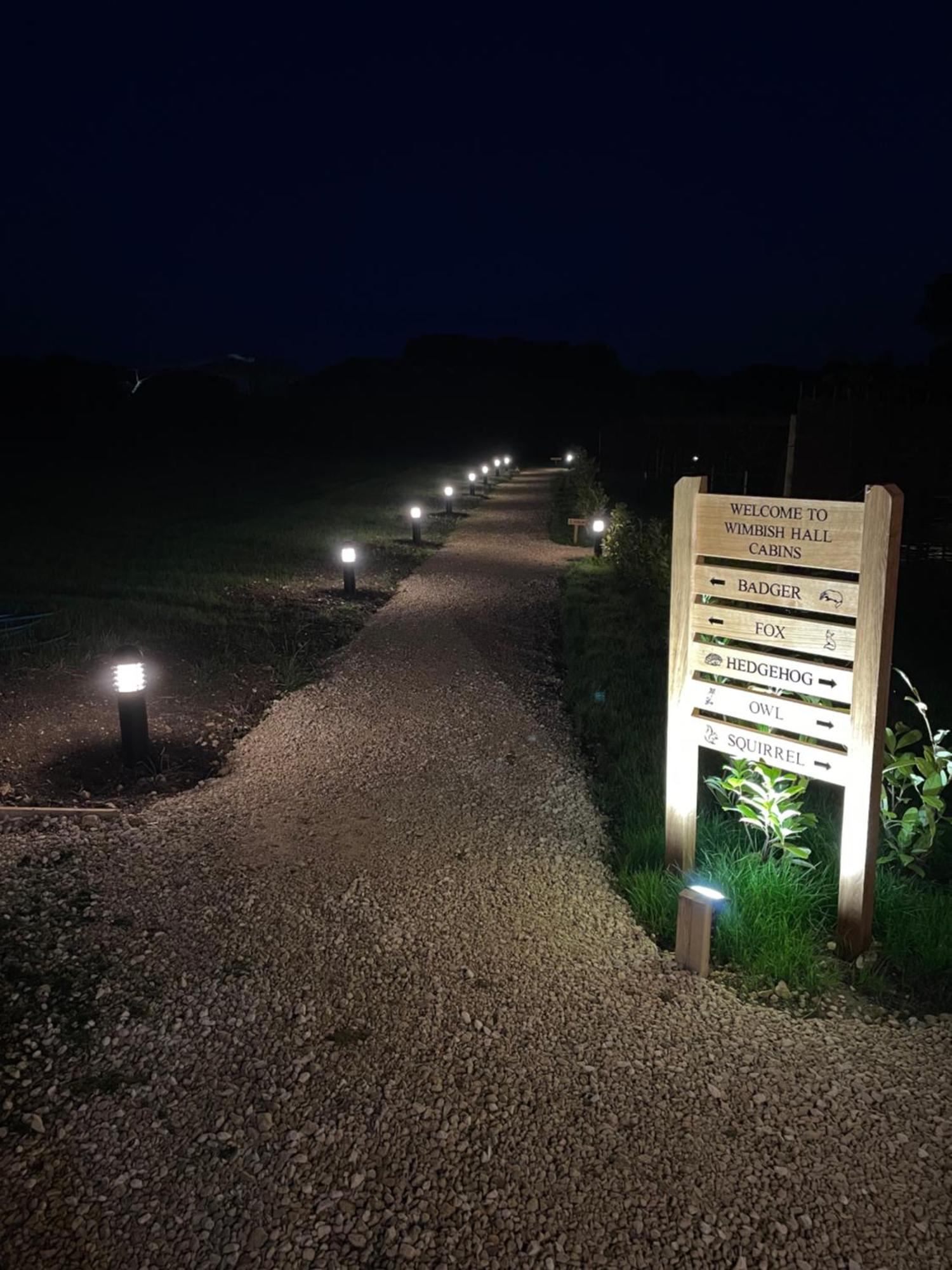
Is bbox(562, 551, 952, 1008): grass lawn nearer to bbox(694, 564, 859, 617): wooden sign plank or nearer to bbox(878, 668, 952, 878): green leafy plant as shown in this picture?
bbox(878, 668, 952, 878): green leafy plant

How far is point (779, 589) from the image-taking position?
3.56 m

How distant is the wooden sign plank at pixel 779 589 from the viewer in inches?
133

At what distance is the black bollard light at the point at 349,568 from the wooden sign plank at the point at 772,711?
26.4 feet

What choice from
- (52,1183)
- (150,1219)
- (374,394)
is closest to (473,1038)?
Result: (150,1219)

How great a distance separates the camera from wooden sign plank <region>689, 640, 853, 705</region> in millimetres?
3436

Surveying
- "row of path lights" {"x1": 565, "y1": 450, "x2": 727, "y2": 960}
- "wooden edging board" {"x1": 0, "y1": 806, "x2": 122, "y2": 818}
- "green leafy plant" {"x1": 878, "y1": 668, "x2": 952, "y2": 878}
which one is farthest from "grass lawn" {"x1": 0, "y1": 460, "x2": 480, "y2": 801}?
"green leafy plant" {"x1": 878, "y1": 668, "x2": 952, "y2": 878}

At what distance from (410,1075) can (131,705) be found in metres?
3.35

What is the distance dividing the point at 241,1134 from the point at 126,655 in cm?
342

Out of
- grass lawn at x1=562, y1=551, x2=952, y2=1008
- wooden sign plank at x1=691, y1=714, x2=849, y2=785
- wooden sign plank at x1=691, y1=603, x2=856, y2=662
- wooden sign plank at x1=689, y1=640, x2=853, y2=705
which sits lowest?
grass lawn at x1=562, y1=551, x2=952, y2=1008

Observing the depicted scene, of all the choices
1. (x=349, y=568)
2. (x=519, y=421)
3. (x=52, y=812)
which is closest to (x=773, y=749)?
(x=52, y=812)

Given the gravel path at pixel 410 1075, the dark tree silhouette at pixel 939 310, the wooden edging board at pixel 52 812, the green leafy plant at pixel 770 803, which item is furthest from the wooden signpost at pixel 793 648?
the dark tree silhouette at pixel 939 310

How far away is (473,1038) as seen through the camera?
3.06 metres

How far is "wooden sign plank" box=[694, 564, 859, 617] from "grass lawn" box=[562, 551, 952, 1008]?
3.98ft

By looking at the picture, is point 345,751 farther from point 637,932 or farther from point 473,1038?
point 473,1038
